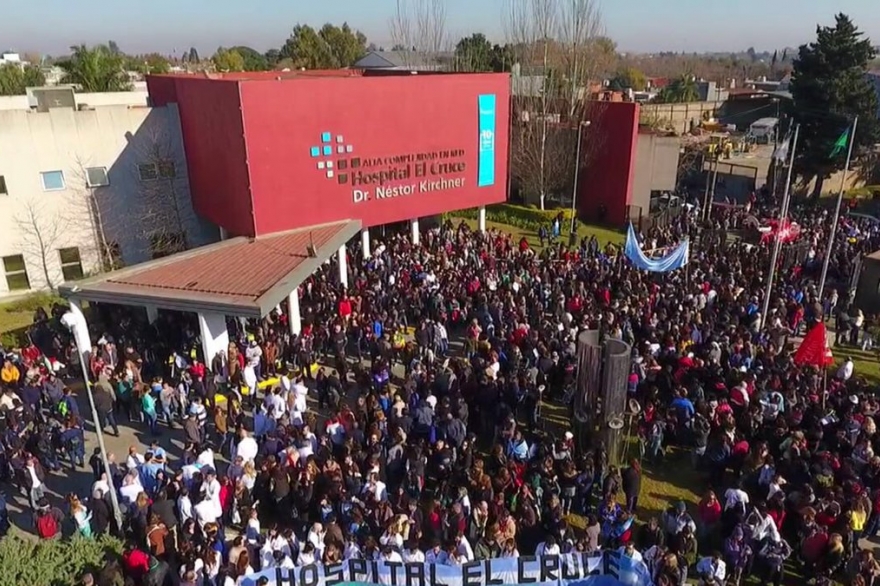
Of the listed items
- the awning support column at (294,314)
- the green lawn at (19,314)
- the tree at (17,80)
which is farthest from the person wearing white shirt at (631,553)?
the tree at (17,80)

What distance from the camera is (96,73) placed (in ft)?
126

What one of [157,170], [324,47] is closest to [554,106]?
[157,170]

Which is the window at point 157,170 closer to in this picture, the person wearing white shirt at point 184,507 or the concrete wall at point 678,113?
the person wearing white shirt at point 184,507

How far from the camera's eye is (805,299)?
725 inches

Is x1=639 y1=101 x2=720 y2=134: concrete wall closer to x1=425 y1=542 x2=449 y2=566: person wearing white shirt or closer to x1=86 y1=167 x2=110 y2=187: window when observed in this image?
x1=86 y1=167 x2=110 y2=187: window

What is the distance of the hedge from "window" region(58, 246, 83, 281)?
16150 mm

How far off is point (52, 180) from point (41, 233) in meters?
1.84

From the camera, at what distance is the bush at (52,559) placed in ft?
30.6

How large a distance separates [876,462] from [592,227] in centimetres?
2201

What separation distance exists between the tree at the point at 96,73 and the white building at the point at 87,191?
51.2ft

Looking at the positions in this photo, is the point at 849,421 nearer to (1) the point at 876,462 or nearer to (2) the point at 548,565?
(1) the point at 876,462

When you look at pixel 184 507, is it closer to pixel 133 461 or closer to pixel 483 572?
pixel 133 461

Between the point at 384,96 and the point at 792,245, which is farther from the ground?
the point at 384,96

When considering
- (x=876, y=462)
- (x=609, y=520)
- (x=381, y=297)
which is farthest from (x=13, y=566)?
(x=876, y=462)
